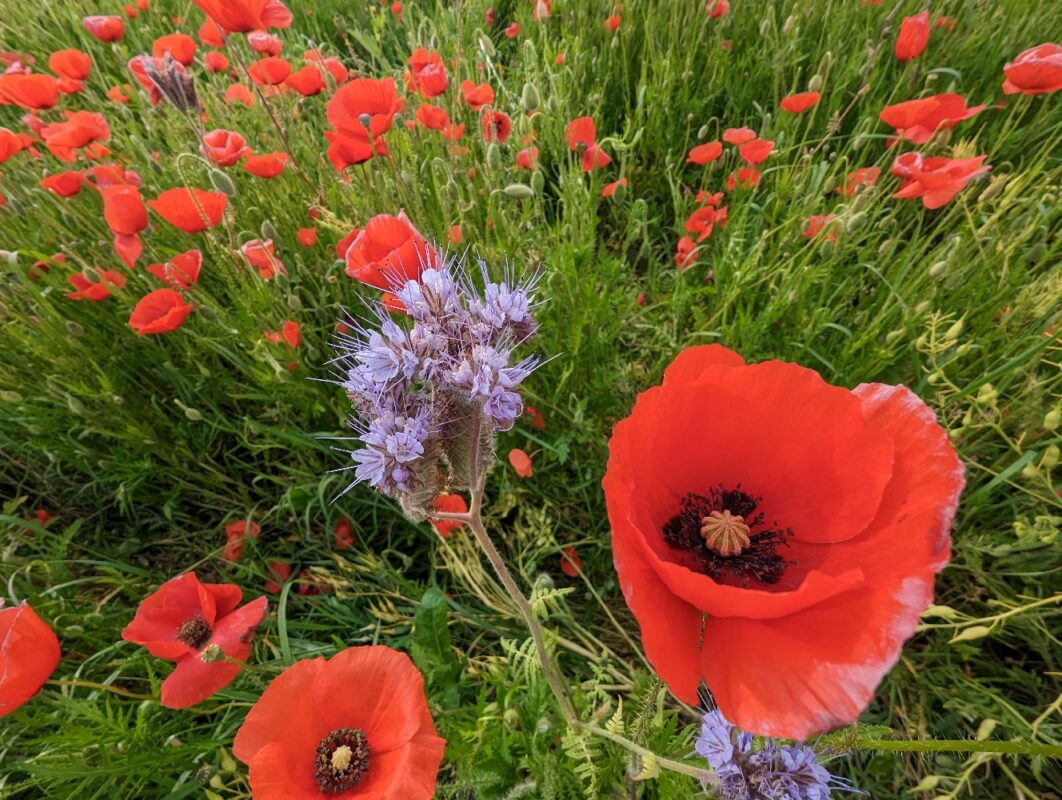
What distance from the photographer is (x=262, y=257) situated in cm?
157

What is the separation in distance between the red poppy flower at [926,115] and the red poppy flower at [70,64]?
9.09 ft

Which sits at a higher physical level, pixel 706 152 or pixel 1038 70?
pixel 1038 70

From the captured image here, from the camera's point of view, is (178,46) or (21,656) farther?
(178,46)

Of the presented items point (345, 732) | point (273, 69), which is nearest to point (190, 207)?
point (273, 69)

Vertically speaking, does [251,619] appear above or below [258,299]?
below

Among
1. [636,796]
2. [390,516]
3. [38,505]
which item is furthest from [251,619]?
[38,505]

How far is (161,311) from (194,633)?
92cm

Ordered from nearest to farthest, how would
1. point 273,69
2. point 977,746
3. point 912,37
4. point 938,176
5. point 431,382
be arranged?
point 977,746 < point 431,382 < point 938,176 < point 273,69 < point 912,37

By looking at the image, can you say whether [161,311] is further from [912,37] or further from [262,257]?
[912,37]

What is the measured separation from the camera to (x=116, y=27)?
7.92 feet

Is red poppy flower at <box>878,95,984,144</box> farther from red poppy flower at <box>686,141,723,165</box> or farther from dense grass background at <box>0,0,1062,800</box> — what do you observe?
red poppy flower at <box>686,141,723,165</box>

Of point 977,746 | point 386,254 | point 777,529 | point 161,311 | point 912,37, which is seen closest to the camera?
point 977,746

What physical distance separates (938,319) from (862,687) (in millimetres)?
1095

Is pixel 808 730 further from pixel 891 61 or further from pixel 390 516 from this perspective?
pixel 891 61
